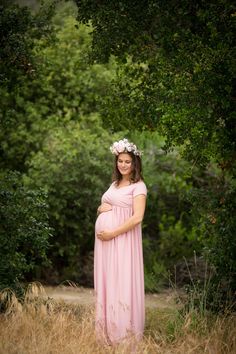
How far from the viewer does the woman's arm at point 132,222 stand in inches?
241

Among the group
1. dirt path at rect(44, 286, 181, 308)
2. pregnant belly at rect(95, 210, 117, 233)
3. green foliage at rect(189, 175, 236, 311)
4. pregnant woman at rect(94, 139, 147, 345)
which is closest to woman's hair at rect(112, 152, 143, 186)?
pregnant woman at rect(94, 139, 147, 345)

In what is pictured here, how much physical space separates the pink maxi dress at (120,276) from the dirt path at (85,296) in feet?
7.90

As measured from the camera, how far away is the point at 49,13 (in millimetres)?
8320

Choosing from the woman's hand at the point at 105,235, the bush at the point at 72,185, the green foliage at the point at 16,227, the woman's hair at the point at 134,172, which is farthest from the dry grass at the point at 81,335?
the bush at the point at 72,185

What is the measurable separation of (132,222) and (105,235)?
0.32 metres

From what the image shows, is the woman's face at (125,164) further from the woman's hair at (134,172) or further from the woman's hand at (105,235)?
the woman's hand at (105,235)

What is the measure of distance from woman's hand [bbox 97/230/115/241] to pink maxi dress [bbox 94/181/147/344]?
0.17 feet

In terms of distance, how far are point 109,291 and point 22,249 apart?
4.61 meters

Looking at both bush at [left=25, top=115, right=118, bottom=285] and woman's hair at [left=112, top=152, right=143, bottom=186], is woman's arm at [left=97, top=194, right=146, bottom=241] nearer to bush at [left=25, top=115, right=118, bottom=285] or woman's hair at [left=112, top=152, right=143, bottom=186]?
woman's hair at [left=112, top=152, right=143, bottom=186]

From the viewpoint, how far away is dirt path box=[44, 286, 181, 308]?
29.6ft

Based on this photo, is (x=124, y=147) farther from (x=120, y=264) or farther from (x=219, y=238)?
(x=219, y=238)

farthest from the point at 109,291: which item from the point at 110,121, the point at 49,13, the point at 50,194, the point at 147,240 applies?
the point at 147,240

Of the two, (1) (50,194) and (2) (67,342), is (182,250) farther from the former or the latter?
(2) (67,342)

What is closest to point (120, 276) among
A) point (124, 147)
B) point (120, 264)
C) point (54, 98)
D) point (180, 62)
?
point (120, 264)
